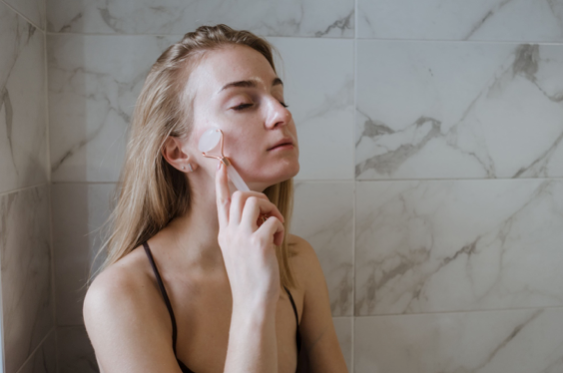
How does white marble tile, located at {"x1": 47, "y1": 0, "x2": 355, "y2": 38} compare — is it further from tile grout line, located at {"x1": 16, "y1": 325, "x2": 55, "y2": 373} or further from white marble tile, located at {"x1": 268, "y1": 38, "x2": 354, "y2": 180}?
tile grout line, located at {"x1": 16, "y1": 325, "x2": 55, "y2": 373}

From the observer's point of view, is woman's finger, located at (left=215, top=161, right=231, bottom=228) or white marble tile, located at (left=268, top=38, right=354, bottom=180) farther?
white marble tile, located at (left=268, top=38, right=354, bottom=180)

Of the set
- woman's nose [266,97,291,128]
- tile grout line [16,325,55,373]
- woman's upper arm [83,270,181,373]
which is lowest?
tile grout line [16,325,55,373]

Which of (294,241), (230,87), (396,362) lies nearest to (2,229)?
(230,87)

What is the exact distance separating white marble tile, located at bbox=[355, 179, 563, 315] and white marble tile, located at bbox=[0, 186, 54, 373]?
0.83 m

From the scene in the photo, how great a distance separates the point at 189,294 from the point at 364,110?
679 millimetres

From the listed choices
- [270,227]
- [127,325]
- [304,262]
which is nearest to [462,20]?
[304,262]

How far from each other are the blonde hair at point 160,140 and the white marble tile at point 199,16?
224mm

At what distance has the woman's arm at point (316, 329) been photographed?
1.04 metres

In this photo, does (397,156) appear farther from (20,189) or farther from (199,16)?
(20,189)

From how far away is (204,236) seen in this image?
3.08 feet

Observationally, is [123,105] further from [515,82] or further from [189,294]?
[515,82]

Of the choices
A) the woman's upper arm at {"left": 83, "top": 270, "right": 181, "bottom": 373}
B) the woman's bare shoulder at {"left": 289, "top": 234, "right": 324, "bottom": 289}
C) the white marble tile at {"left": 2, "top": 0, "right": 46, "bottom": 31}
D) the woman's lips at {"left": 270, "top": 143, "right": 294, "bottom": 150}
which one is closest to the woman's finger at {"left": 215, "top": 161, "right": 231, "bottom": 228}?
the woman's lips at {"left": 270, "top": 143, "right": 294, "bottom": 150}

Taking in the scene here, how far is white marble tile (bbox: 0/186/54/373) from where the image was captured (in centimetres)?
90

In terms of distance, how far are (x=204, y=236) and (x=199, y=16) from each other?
23.3 inches
